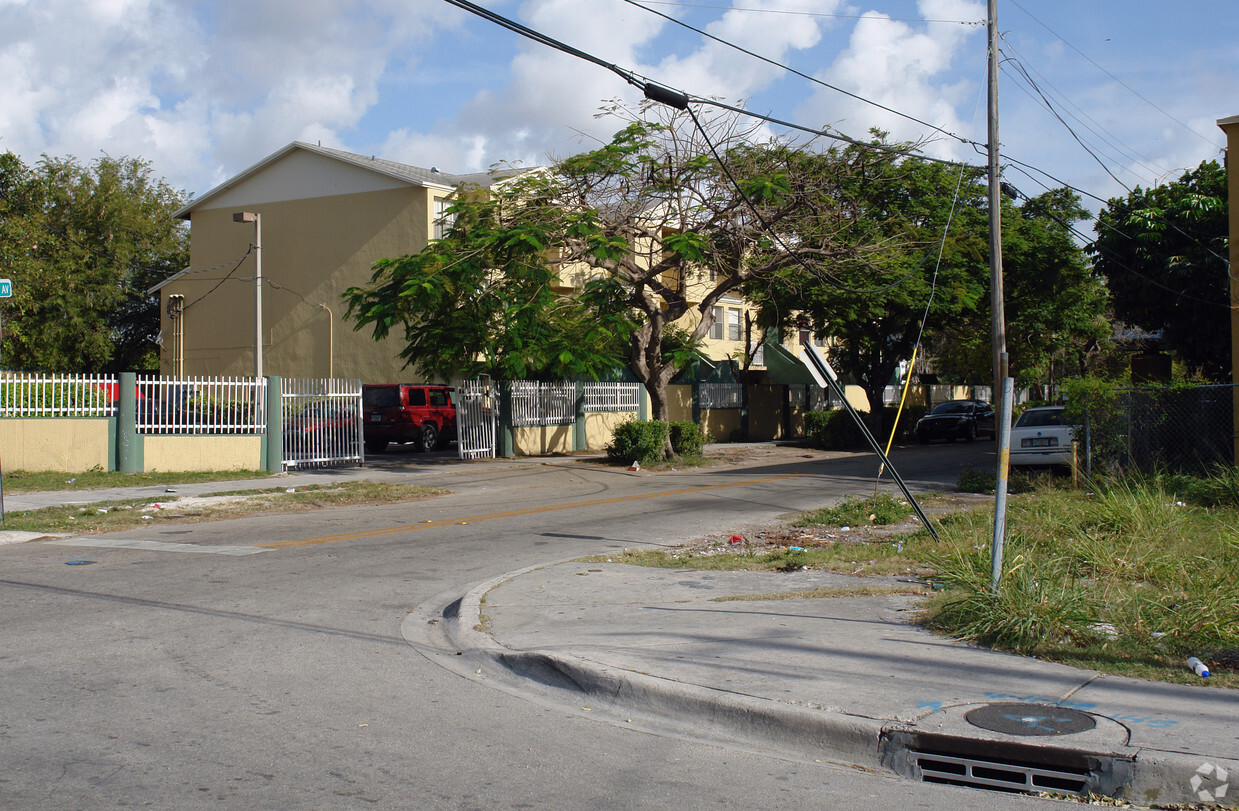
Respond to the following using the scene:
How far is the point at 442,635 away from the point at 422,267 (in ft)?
46.1

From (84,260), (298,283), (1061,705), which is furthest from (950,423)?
(84,260)

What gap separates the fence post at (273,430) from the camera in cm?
2064

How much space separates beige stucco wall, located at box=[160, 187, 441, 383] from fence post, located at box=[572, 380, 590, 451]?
6.60 meters

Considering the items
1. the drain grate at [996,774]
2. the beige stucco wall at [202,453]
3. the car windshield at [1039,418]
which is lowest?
the drain grate at [996,774]

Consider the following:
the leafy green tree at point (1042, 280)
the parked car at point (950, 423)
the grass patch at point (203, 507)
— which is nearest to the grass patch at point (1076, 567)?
the grass patch at point (203, 507)

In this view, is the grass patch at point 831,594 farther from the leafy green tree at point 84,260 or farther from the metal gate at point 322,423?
the leafy green tree at point 84,260

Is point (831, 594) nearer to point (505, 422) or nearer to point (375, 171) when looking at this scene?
point (505, 422)

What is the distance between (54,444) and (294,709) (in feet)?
52.5

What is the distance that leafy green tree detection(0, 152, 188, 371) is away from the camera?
1558 inches

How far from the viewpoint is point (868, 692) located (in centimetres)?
545

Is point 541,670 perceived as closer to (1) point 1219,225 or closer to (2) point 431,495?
(2) point 431,495

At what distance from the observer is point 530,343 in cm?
2166

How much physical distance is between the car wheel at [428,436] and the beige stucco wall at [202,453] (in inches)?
294

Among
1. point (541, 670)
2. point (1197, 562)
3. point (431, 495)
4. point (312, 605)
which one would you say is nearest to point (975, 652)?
point (541, 670)
